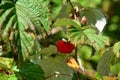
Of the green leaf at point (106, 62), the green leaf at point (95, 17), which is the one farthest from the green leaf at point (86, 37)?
the green leaf at point (95, 17)

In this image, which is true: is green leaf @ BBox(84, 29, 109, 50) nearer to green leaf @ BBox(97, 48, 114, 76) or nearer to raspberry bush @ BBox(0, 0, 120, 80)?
raspberry bush @ BBox(0, 0, 120, 80)

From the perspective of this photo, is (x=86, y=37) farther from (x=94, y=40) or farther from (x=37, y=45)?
(x=37, y=45)

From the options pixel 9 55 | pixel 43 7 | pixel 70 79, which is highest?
pixel 43 7

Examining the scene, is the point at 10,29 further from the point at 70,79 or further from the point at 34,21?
the point at 70,79

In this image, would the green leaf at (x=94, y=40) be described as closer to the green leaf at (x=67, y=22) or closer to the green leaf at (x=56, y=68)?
the green leaf at (x=67, y=22)

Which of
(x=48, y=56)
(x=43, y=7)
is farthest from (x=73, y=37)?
(x=48, y=56)

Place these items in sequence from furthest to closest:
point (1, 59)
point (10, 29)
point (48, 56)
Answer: point (48, 56) < point (1, 59) < point (10, 29)

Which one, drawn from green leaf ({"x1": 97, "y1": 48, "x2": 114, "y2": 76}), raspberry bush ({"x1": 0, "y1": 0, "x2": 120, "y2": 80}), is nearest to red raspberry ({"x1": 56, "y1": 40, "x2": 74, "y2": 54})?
raspberry bush ({"x1": 0, "y1": 0, "x2": 120, "y2": 80})
